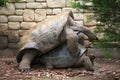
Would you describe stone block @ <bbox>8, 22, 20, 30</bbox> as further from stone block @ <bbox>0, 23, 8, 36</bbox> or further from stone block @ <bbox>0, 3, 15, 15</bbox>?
stone block @ <bbox>0, 3, 15, 15</bbox>

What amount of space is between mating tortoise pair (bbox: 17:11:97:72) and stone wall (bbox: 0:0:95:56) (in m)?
1.70

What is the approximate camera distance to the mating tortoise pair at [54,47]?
6.08 metres

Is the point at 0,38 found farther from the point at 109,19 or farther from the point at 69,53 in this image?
the point at 109,19

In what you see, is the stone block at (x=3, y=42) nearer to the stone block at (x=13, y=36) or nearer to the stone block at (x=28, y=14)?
the stone block at (x=13, y=36)

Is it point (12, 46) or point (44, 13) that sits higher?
point (44, 13)

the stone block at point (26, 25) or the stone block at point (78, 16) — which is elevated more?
the stone block at point (78, 16)

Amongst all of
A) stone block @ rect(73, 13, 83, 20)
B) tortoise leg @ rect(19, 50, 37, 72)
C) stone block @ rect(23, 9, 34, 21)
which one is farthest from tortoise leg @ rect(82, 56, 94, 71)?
stone block @ rect(23, 9, 34, 21)

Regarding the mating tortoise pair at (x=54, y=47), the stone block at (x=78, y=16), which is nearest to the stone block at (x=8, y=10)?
the stone block at (x=78, y=16)

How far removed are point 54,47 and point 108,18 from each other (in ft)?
4.18

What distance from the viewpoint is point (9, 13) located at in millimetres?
8133

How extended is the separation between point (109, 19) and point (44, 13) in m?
2.88

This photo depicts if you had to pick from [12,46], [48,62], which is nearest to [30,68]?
[48,62]

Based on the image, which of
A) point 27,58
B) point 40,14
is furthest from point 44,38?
point 40,14

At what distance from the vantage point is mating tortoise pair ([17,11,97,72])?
19.9 feet
